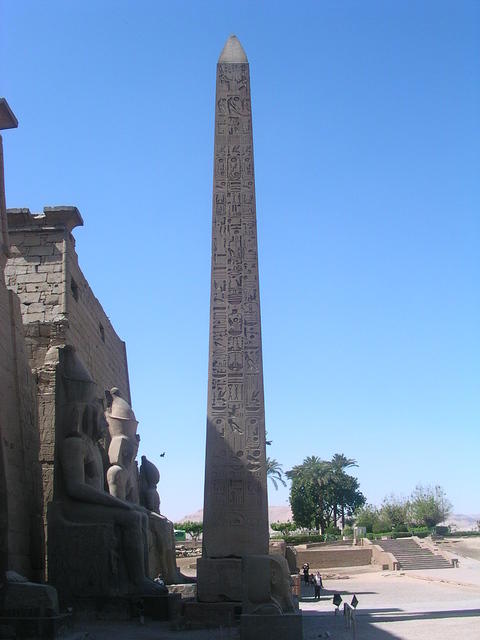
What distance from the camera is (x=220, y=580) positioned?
7.77 m

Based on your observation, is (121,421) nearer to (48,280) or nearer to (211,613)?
(48,280)

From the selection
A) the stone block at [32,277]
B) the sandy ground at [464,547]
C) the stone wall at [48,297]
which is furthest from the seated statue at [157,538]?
the sandy ground at [464,547]

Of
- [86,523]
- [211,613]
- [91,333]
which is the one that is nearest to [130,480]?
[86,523]

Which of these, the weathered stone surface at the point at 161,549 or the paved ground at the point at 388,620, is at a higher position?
the weathered stone surface at the point at 161,549

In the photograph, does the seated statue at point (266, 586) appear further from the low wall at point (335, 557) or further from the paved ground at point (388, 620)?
the low wall at point (335, 557)

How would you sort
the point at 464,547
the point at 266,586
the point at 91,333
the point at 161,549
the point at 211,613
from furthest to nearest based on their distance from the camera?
1. the point at 464,547
2. the point at 91,333
3. the point at 161,549
4. the point at 211,613
5. the point at 266,586

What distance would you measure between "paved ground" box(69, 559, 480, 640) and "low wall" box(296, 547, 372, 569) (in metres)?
9.91

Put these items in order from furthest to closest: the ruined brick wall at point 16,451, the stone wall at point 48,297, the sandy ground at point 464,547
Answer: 1. the sandy ground at point 464,547
2. the stone wall at point 48,297
3. the ruined brick wall at point 16,451

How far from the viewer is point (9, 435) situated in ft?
26.2

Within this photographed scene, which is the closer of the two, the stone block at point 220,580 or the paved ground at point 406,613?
the paved ground at point 406,613

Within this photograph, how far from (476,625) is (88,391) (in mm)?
4431

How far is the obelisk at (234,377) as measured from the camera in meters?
7.91

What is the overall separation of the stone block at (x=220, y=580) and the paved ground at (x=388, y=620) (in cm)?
57

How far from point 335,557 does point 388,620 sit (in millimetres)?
19028
